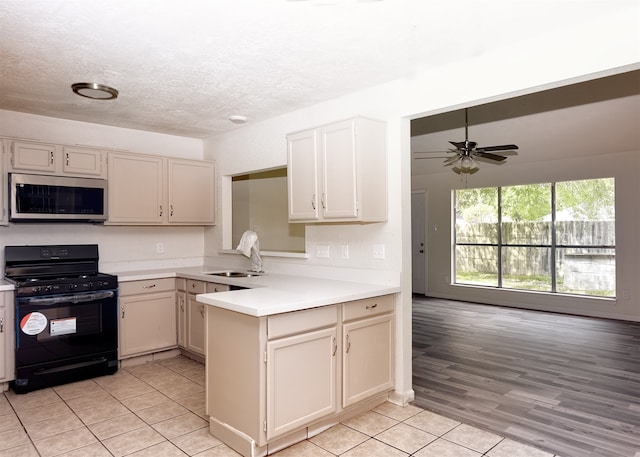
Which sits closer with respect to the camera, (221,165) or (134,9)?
(134,9)

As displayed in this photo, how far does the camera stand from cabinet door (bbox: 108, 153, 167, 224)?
402 cm

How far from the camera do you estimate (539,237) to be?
688cm

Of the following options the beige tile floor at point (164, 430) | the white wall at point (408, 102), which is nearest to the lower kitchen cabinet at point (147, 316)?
the beige tile floor at point (164, 430)

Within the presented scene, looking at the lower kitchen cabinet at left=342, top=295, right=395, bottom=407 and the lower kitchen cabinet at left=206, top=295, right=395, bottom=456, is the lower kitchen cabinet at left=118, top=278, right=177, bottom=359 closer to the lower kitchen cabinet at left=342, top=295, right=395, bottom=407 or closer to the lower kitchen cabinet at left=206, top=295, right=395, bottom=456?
the lower kitchen cabinet at left=206, top=295, right=395, bottom=456

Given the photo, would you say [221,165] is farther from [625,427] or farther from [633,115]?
[633,115]

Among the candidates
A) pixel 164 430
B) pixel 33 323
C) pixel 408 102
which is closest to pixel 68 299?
pixel 33 323

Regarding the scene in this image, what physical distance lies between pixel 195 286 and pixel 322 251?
1.26 metres

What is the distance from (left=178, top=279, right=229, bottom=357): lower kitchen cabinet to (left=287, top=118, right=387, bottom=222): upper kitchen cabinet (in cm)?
125

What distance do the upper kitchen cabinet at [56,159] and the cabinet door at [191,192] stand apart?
2.31 ft

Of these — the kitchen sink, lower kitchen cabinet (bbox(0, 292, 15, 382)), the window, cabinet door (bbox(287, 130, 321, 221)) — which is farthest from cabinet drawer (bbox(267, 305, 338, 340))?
the window

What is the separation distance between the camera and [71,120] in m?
4.09

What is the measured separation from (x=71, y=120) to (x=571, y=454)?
4.76 m

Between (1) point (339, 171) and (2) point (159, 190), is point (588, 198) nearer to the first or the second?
(1) point (339, 171)

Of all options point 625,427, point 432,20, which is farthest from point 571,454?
point 432,20
